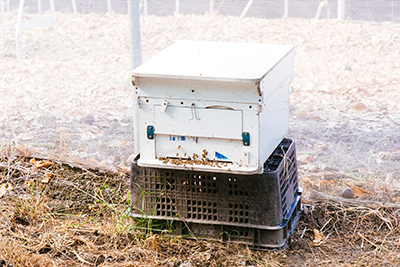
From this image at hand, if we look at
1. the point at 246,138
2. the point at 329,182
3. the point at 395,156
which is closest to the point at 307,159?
the point at 329,182

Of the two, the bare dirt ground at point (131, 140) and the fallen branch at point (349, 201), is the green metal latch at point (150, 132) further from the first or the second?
the fallen branch at point (349, 201)

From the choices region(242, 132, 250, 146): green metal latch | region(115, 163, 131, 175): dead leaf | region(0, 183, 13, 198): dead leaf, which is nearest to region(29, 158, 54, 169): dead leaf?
region(0, 183, 13, 198): dead leaf

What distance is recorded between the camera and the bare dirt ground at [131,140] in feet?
9.65

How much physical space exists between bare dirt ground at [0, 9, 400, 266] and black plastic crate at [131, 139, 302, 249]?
10 cm

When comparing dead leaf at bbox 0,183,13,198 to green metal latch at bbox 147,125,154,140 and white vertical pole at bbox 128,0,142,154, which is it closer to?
white vertical pole at bbox 128,0,142,154

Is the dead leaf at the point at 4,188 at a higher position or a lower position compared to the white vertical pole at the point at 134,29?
lower

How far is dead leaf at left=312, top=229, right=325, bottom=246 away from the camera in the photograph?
3.05 m

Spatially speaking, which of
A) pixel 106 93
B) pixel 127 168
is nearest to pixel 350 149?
pixel 127 168

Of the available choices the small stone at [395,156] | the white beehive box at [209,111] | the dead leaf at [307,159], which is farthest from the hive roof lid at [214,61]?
the small stone at [395,156]

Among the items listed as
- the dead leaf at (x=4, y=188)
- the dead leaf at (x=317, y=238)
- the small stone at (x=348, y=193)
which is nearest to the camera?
the dead leaf at (x=317, y=238)

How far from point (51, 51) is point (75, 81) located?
414 millimetres

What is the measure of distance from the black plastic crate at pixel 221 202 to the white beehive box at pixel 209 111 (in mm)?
154

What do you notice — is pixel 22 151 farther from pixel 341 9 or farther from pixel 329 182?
pixel 341 9

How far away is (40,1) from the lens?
466 cm
